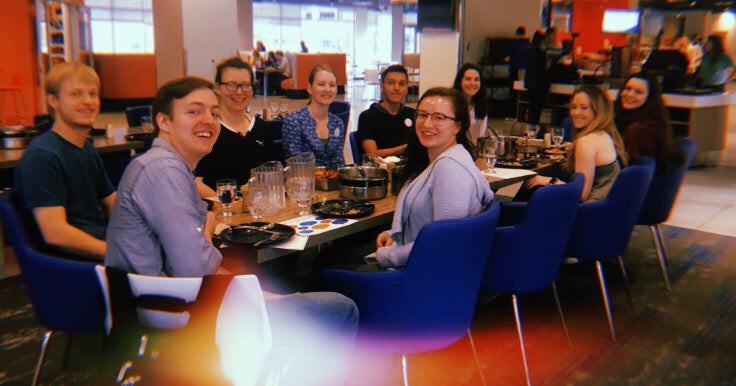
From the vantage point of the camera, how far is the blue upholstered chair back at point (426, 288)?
6.75ft

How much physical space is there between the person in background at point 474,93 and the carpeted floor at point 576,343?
1.58 meters

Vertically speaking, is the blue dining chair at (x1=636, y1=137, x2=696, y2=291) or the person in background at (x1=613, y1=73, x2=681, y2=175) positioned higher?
the person in background at (x1=613, y1=73, x2=681, y2=175)

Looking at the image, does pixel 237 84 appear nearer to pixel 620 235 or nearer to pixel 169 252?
pixel 169 252

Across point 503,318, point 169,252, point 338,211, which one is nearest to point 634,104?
point 503,318

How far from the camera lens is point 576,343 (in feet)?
10.6

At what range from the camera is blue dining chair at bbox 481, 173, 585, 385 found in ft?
8.48

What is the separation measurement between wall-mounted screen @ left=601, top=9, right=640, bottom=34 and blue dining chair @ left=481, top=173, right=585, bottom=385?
13.4m

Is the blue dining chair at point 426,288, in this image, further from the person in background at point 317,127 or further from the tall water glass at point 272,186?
the person in background at point 317,127

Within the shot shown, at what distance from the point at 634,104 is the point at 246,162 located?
2.82 m

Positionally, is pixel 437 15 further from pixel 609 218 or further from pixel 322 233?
pixel 322 233

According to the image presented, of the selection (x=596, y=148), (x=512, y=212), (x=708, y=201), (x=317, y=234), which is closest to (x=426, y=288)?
(x=317, y=234)

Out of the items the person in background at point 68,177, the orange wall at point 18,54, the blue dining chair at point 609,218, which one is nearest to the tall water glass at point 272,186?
the person in background at point 68,177

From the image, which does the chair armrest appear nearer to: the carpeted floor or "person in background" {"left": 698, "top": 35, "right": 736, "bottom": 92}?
the carpeted floor

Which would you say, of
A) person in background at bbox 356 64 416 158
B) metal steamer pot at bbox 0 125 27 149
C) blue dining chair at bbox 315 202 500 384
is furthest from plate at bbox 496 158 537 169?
metal steamer pot at bbox 0 125 27 149
